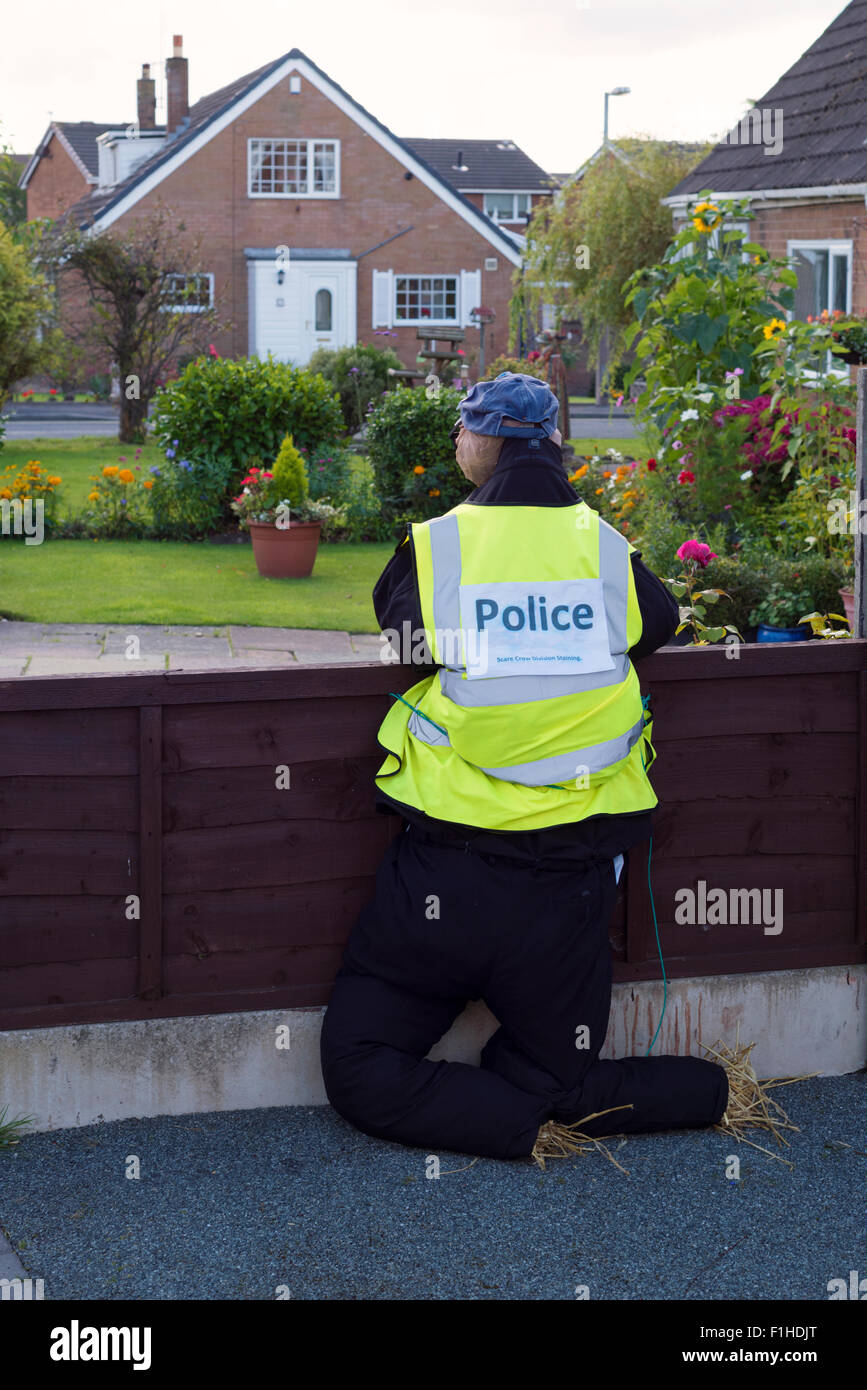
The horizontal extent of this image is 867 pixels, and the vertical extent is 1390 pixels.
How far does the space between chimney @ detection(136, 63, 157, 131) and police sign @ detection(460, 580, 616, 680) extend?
39.3 m

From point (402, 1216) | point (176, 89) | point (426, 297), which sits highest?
point (176, 89)

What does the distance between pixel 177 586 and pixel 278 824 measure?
733 centimetres

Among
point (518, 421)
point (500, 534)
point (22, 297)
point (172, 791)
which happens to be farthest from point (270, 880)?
point (22, 297)

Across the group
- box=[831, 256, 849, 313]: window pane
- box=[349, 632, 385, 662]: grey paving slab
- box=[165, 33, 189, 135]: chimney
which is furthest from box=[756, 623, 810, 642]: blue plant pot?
box=[165, 33, 189, 135]: chimney

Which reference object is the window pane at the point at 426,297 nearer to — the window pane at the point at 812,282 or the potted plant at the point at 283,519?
the window pane at the point at 812,282

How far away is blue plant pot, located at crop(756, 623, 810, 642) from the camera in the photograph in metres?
7.86

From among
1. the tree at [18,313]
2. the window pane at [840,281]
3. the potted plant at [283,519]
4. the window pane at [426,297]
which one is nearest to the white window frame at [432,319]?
the window pane at [426,297]

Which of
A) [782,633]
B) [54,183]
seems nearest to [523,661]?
[782,633]

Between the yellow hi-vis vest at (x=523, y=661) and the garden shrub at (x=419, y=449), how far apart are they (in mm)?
9676

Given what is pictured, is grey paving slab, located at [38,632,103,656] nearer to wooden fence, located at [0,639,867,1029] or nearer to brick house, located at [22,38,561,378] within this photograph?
wooden fence, located at [0,639,867,1029]

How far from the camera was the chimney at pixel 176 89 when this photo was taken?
37531 mm

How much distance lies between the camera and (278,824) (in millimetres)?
3928

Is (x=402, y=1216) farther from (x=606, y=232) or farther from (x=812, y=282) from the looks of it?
(x=606, y=232)

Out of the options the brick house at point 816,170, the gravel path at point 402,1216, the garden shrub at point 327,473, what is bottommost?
the gravel path at point 402,1216
